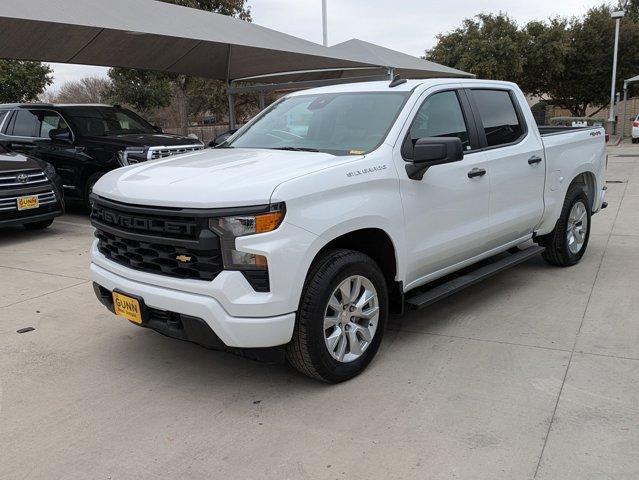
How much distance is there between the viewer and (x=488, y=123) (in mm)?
4875

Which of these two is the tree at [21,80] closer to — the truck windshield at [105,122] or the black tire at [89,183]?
the truck windshield at [105,122]

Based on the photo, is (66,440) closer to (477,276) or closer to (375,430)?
(375,430)

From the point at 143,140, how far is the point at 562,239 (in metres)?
6.47

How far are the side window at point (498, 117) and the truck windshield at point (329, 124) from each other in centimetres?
97

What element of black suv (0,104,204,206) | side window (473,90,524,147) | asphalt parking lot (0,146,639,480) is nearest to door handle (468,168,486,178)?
side window (473,90,524,147)

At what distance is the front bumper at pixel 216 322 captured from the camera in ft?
10.3

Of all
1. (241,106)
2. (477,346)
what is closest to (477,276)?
(477,346)

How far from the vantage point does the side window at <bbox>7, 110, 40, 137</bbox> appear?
995 centimetres

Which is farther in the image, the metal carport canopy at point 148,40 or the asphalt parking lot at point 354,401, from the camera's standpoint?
the metal carport canopy at point 148,40

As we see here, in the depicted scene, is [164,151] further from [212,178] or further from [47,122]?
[212,178]

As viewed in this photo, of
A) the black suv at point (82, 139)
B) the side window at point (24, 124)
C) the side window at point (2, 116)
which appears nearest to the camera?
the black suv at point (82, 139)

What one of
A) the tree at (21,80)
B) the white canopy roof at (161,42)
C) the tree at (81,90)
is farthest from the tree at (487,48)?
the tree at (81,90)

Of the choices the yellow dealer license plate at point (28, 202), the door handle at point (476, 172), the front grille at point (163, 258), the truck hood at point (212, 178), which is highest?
the truck hood at point (212, 178)

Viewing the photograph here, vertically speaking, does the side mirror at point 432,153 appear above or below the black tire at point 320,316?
above
